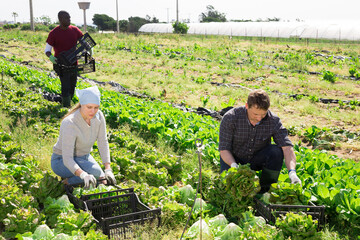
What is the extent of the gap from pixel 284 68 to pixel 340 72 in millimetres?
2179

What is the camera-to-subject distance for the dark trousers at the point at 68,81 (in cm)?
762

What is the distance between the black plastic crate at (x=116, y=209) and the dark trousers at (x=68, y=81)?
4116mm

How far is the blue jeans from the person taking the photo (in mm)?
4238

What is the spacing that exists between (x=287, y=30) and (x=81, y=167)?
34.7 meters

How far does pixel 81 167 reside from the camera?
4250 millimetres

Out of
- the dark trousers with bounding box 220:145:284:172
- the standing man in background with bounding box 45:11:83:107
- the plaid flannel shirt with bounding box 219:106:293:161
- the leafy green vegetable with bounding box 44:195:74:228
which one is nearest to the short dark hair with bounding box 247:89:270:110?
the plaid flannel shirt with bounding box 219:106:293:161

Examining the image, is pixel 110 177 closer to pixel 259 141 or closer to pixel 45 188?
pixel 45 188

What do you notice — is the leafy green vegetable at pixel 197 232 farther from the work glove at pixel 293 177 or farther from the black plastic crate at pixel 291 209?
the work glove at pixel 293 177

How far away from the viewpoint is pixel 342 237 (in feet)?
11.6

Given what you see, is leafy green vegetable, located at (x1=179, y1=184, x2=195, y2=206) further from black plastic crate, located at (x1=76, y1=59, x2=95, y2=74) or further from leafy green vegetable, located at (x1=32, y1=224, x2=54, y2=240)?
black plastic crate, located at (x1=76, y1=59, x2=95, y2=74)

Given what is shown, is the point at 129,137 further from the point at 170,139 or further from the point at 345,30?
the point at 345,30

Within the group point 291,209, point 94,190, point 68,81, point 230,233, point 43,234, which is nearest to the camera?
point 43,234

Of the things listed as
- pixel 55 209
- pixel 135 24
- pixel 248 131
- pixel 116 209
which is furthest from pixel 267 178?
pixel 135 24

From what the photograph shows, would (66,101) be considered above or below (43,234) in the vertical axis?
above
